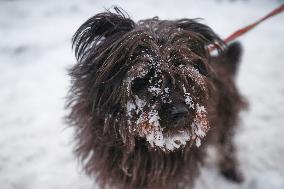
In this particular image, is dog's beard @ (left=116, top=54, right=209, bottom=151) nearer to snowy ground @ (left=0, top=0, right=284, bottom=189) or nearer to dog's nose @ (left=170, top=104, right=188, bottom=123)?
dog's nose @ (left=170, top=104, right=188, bottom=123)

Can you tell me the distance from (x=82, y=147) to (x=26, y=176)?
2.82 ft

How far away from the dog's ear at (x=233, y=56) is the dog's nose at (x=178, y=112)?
1.23m

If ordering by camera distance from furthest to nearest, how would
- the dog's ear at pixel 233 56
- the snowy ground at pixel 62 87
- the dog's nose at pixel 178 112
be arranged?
the snowy ground at pixel 62 87
the dog's ear at pixel 233 56
the dog's nose at pixel 178 112

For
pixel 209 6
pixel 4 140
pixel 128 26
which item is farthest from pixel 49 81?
pixel 209 6

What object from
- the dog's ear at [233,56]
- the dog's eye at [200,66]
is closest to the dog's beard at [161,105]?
the dog's eye at [200,66]

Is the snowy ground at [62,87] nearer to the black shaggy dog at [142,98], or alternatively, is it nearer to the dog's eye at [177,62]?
the black shaggy dog at [142,98]

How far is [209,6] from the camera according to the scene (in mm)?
6516

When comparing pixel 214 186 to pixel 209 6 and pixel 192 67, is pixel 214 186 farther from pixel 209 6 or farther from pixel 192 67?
pixel 209 6

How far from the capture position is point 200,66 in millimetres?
2232

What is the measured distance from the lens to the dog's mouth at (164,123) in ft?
6.15

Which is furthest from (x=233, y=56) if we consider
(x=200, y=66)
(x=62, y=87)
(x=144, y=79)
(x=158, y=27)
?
(x=62, y=87)

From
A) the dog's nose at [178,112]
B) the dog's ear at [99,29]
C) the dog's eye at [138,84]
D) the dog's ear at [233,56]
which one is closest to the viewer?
the dog's nose at [178,112]

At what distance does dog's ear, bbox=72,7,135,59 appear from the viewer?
2.12 meters

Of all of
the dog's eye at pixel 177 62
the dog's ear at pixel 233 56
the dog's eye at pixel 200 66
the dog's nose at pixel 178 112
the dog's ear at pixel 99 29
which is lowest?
the dog's ear at pixel 233 56
